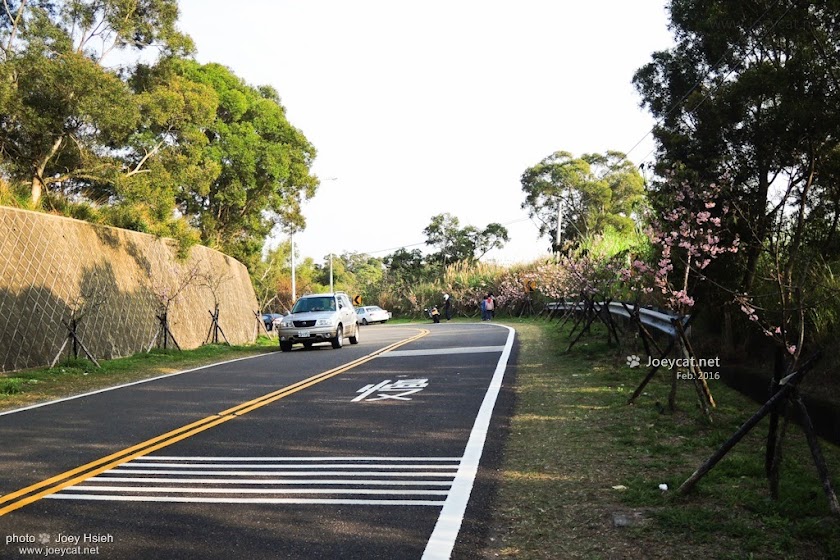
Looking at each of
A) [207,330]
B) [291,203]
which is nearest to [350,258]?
[291,203]

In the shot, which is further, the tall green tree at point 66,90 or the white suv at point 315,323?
the white suv at point 315,323

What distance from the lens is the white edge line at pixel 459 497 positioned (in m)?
4.72

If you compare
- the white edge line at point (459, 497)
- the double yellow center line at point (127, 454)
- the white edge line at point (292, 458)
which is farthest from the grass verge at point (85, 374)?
the white edge line at point (459, 497)

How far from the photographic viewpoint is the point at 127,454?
7.44 metres

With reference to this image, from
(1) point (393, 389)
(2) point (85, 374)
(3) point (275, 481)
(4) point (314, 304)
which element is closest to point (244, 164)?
(4) point (314, 304)

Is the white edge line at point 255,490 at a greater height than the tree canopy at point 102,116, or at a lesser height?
lesser

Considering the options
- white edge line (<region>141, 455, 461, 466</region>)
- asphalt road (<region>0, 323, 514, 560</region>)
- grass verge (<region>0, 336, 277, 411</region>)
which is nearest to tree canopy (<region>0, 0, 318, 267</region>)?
grass verge (<region>0, 336, 277, 411</region>)

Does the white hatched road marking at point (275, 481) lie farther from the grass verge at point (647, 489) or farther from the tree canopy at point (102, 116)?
the tree canopy at point (102, 116)

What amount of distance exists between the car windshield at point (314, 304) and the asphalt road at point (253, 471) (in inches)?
435

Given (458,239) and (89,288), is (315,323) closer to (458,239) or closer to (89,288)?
(89,288)

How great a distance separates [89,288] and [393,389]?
11927 millimetres

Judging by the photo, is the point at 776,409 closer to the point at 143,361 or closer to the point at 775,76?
the point at 775,76

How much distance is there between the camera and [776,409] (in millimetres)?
5551

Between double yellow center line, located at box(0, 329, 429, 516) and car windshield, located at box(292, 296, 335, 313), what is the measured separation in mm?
11087
